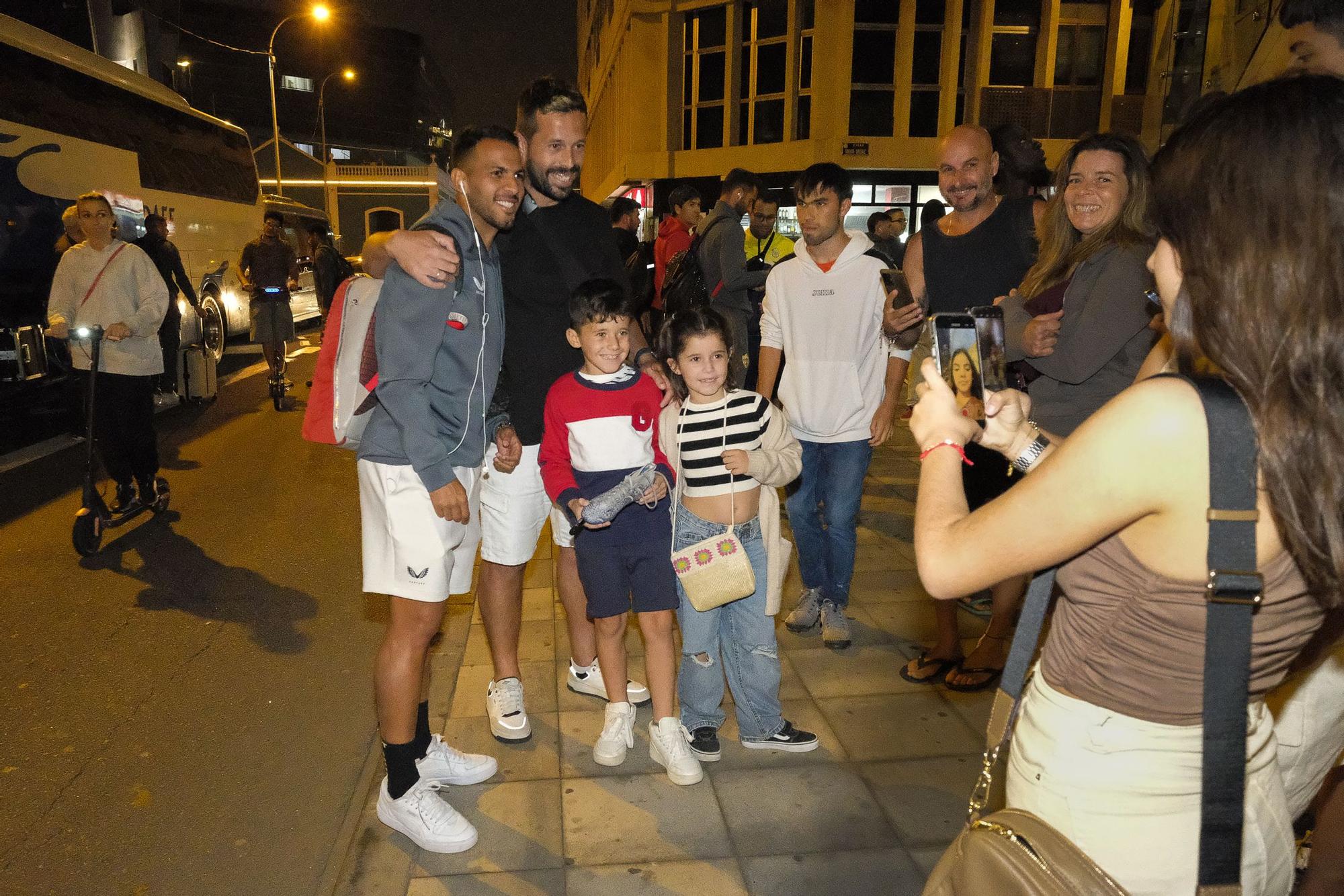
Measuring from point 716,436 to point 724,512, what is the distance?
0.99 feet

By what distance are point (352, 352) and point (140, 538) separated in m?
4.72

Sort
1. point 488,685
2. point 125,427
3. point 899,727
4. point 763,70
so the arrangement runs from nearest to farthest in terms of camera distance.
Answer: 1. point 899,727
2. point 488,685
3. point 125,427
4. point 763,70

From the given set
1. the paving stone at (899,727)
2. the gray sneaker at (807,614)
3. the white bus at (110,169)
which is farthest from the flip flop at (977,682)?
the white bus at (110,169)

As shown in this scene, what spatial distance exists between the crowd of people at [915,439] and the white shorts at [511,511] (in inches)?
0.5

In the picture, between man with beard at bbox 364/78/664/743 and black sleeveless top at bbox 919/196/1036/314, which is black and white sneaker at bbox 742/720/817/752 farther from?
black sleeveless top at bbox 919/196/1036/314

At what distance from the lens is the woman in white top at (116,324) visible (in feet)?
21.5

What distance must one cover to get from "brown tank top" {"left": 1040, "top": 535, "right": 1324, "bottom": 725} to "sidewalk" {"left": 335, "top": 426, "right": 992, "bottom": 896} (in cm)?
175

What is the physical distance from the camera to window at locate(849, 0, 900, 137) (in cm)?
2528

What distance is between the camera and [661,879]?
2.98m

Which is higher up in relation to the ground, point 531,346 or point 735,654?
point 531,346

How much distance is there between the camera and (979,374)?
6.24ft

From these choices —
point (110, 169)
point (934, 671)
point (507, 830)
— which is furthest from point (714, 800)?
point (110, 169)

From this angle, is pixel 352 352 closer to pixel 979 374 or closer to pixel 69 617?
pixel 979 374

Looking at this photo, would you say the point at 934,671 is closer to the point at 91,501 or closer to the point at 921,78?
the point at 91,501
